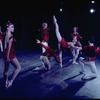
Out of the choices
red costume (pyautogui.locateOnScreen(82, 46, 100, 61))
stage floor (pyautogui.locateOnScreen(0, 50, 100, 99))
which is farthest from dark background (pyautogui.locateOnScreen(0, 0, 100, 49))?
red costume (pyautogui.locateOnScreen(82, 46, 100, 61))

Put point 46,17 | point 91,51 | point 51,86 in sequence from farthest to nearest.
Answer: point 46,17 < point 91,51 < point 51,86

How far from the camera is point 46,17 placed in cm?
1684

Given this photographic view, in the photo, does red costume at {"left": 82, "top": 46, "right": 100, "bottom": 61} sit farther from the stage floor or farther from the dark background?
the dark background

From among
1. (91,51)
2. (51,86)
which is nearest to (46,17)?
(91,51)

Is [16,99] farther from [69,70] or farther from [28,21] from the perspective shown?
[28,21]

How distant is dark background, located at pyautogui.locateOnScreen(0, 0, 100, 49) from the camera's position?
15953 mm

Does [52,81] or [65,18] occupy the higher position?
[65,18]

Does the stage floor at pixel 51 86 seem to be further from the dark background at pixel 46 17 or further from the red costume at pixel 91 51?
the dark background at pixel 46 17

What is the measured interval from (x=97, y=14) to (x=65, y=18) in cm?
341

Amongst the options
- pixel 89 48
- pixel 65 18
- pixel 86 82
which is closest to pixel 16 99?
pixel 86 82

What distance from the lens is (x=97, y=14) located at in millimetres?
18297

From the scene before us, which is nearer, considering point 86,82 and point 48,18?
point 86,82

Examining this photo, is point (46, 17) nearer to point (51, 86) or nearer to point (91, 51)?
point (91, 51)

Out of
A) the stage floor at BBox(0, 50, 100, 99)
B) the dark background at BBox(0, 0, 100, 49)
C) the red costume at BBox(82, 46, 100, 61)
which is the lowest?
the stage floor at BBox(0, 50, 100, 99)
